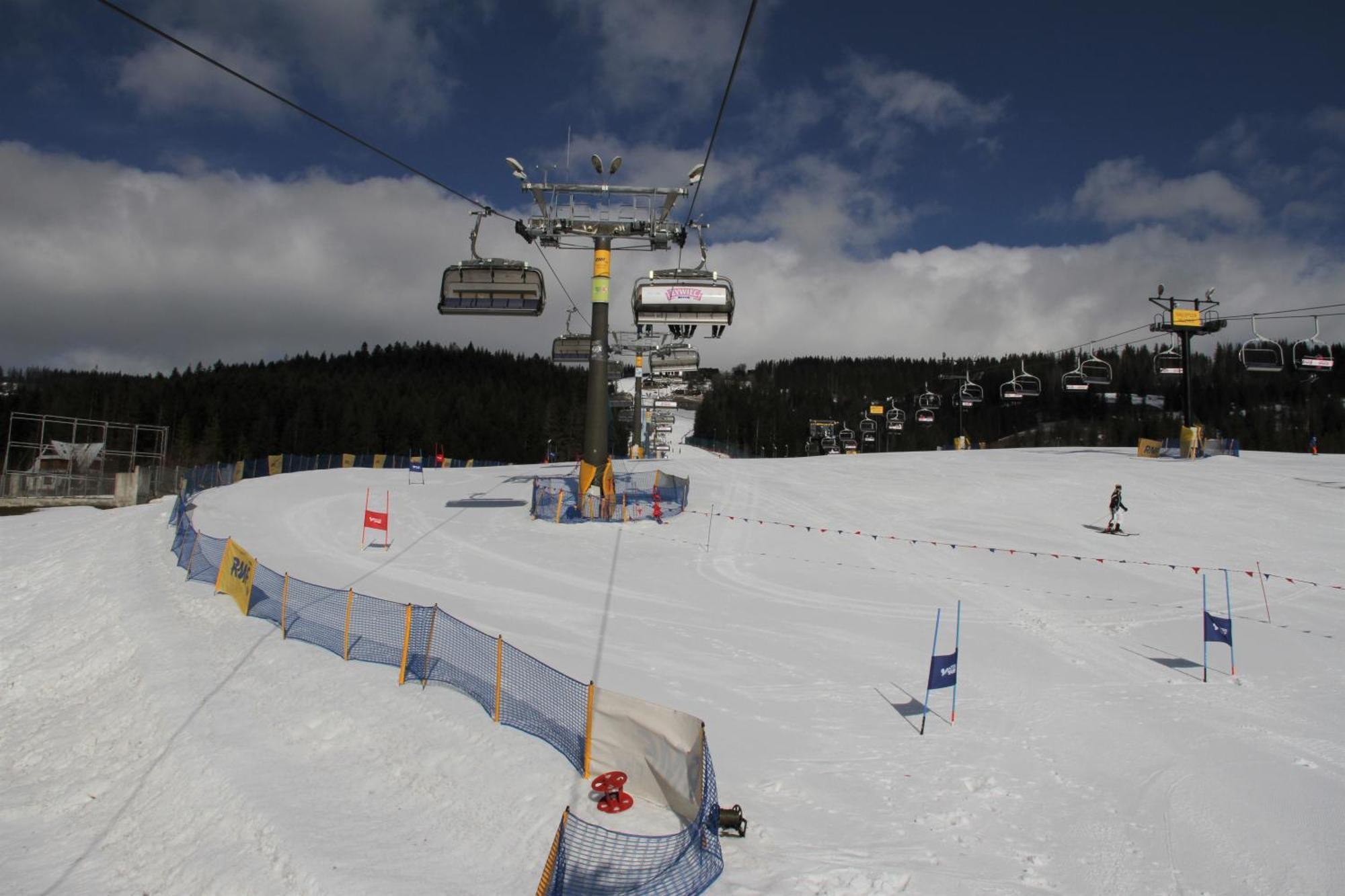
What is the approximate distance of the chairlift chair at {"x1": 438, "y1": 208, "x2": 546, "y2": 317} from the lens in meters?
18.1

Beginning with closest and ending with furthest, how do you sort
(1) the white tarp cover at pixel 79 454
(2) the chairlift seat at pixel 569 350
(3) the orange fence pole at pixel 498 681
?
(3) the orange fence pole at pixel 498 681 < (2) the chairlift seat at pixel 569 350 < (1) the white tarp cover at pixel 79 454

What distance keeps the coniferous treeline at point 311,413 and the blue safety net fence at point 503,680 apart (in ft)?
251

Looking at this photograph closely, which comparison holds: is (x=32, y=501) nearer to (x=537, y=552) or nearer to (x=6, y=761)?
(x=537, y=552)

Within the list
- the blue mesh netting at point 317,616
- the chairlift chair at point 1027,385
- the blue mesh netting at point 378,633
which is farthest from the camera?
the chairlift chair at point 1027,385

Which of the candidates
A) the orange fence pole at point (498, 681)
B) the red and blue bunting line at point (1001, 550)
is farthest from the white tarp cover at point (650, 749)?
the red and blue bunting line at point (1001, 550)

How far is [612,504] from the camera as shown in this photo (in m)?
24.3

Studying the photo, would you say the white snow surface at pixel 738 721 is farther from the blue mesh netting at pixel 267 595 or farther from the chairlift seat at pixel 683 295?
the chairlift seat at pixel 683 295

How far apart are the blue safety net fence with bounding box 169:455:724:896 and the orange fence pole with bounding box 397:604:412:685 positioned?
3 centimetres

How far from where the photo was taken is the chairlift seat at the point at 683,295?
18.5 meters

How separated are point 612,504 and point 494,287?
8.59m

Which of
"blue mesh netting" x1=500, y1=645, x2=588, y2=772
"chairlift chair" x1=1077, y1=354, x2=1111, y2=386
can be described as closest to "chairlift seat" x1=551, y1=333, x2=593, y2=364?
"chairlift chair" x1=1077, y1=354, x2=1111, y2=386

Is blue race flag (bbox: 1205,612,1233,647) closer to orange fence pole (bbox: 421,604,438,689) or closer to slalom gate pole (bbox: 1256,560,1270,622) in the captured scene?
slalom gate pole (bbox: 1256,560,1270,622)

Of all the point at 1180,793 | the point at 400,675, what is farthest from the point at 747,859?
the point at 400,675

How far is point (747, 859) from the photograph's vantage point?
615cm
